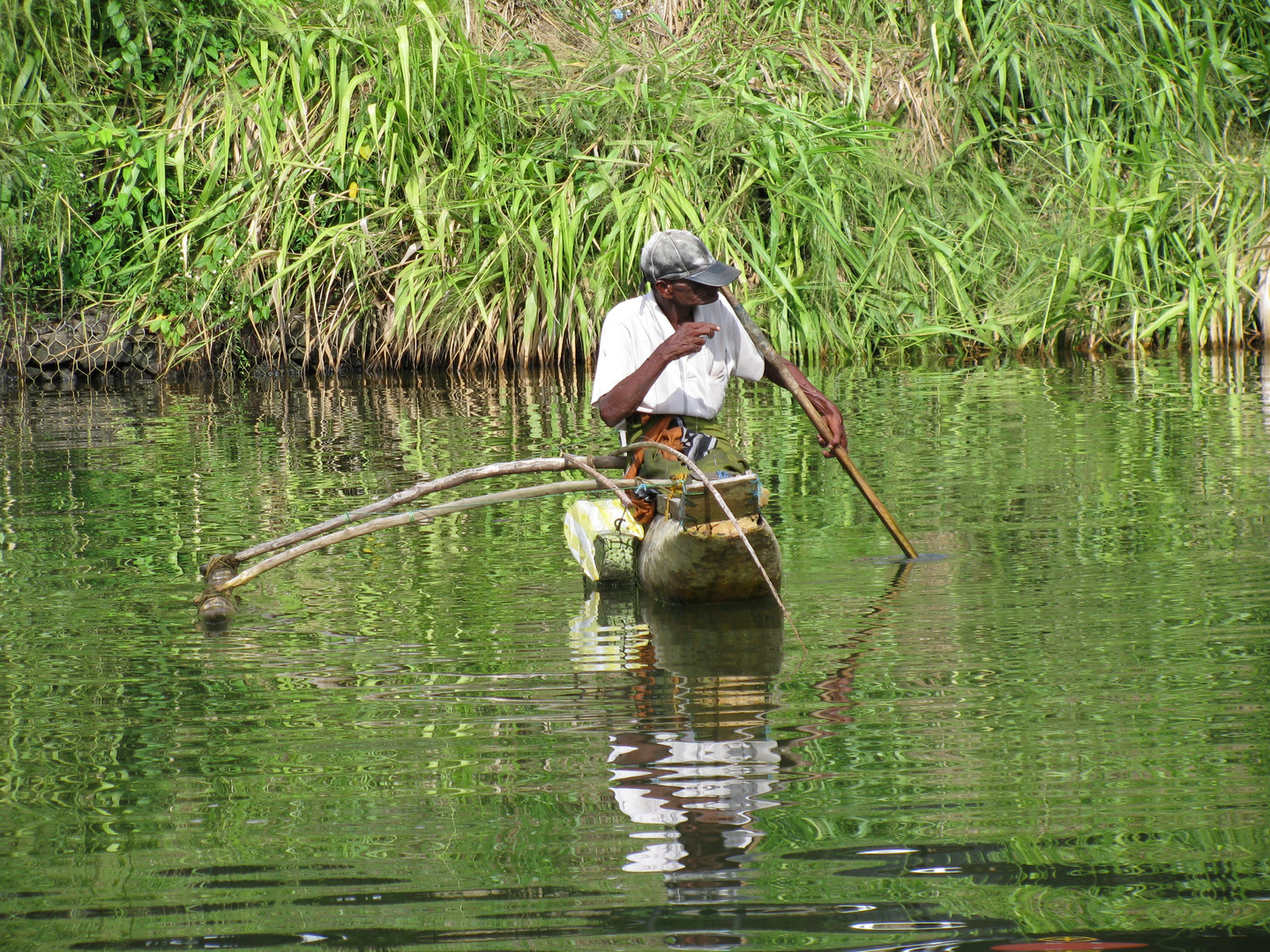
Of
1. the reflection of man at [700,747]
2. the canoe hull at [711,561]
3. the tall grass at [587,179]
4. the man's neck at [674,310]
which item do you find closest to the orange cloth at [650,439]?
the canoe hull at [711,561]

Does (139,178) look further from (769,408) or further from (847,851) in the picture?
(847,851)

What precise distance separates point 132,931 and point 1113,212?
34.8ft

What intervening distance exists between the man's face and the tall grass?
6544 mm

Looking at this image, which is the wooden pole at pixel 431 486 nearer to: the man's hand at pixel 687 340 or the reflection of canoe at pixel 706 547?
the reflection of canoe at pixel 706 547

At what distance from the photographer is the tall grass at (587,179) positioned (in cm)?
1155

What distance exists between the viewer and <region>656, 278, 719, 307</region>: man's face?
4676mm

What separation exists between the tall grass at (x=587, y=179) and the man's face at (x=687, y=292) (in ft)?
21.5

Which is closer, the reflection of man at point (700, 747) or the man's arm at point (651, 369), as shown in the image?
the reflection of man at point (700, 747)

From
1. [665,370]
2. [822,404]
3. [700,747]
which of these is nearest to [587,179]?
[822,404]

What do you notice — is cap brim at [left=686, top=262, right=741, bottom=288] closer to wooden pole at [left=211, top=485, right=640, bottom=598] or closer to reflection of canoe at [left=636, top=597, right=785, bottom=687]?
wooden pole at [left=211, top=485, right=640, bottom=598]

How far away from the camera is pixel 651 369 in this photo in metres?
4.38

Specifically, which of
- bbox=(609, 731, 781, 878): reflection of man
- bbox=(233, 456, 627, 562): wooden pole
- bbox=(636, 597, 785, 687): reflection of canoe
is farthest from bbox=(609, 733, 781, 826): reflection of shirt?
bbox=(233, 456, 627, 562): wooden pole

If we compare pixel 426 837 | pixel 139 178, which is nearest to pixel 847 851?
pixel 426 837

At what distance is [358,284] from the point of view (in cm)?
1183
